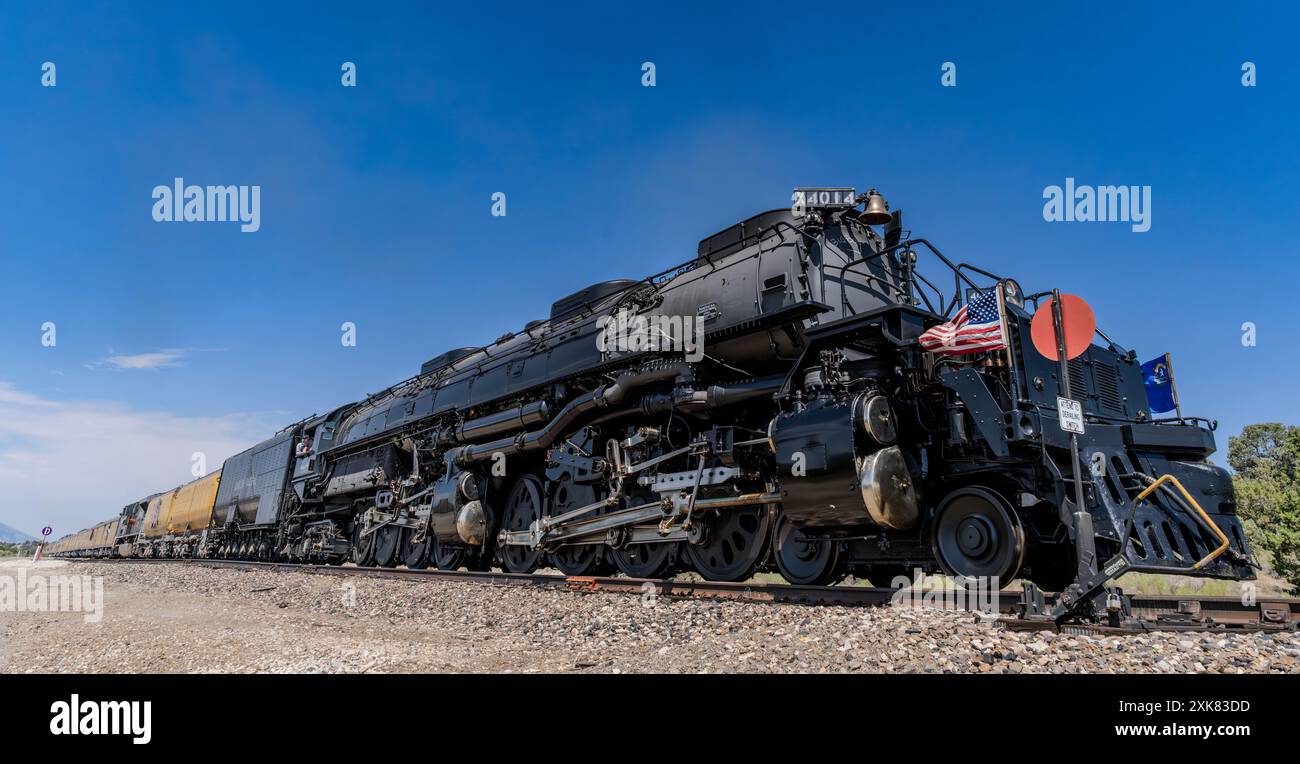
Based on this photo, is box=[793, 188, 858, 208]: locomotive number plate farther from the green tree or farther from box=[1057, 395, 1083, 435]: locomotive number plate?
the green tree

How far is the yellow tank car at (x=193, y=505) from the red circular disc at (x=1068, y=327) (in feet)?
100

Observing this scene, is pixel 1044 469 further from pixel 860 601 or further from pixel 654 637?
pixel 654 637

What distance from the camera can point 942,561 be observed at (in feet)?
22.1

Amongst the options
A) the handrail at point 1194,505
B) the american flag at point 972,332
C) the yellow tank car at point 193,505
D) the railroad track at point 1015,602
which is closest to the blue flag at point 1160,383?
the railroad track at point 1015,602

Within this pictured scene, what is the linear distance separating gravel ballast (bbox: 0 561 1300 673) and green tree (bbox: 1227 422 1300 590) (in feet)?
26.8

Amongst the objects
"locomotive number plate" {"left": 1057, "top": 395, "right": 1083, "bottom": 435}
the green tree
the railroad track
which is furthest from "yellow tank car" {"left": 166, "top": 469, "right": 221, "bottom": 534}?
the green tree

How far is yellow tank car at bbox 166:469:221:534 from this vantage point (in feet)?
92.8

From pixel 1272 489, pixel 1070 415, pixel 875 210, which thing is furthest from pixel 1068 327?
pixel 1272 489

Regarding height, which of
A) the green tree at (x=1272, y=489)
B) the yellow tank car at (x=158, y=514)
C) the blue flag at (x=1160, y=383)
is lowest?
the yellow tank car at (x=158, y=514)

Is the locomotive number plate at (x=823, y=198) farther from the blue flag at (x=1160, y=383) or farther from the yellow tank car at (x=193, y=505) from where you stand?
the yellow tank car at (x=193, y=505)

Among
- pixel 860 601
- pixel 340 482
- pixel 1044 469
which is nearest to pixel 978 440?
pixel 1044 469

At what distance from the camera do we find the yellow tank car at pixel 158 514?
110 feet

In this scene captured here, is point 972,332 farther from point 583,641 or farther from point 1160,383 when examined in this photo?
point 583,641
